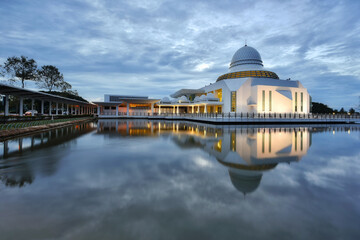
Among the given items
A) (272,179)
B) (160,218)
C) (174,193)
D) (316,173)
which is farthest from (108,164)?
(316,173)

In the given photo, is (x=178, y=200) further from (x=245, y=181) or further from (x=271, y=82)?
(x=271, y=82)

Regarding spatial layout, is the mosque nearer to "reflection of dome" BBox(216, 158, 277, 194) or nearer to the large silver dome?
the large silver dome

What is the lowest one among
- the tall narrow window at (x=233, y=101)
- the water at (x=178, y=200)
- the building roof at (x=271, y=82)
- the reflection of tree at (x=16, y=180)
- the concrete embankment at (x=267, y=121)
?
the water at (x=178, y=200)

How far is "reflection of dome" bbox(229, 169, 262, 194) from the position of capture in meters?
4.01

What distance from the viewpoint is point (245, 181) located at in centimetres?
447

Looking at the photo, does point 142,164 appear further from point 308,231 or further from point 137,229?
point 308,231

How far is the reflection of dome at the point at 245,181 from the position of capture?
4008 mm

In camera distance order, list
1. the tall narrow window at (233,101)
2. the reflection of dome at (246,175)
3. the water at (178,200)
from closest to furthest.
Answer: the water at (178,200), the reflection of dome at (246,175), the tall narrow window at (233,101)

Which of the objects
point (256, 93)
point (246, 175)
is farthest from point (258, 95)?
point (246, 175)

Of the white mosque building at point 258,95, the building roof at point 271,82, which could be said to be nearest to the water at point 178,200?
the white mosque building at point 258,95

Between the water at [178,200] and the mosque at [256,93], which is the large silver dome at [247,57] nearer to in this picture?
the mosque at [256,93]

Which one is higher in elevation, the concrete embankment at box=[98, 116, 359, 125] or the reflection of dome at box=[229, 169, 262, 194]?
the concrete embankment at box=[98, 116, 359, 125]

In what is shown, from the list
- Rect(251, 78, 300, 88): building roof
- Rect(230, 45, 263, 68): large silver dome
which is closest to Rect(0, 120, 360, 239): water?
Rect(251, 78, 300, 88): building roof

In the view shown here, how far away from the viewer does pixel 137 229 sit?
8.42ft
